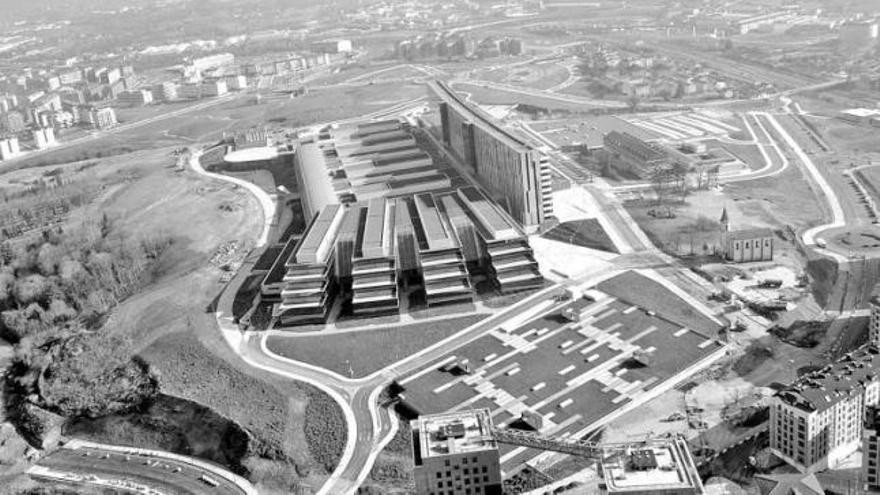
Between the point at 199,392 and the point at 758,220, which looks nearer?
the point at 199,392

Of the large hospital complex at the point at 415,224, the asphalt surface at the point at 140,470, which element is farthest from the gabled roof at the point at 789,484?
the asphalt surface at the point at 140,470

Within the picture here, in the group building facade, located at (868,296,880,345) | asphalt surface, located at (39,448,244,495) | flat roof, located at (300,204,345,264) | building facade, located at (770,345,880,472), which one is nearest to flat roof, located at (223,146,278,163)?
flat roof, located at (300,204,345,264)

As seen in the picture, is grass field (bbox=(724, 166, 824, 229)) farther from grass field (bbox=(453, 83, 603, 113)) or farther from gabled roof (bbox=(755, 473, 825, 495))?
grass field (bbox=(453, 83, 603, 113))

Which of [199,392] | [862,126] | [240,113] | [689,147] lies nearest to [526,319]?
[199,392]

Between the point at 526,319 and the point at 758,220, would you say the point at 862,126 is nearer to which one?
the point at 758,220

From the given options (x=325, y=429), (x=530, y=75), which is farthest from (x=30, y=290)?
(x=530, y=75)

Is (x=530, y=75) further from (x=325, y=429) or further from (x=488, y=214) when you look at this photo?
(x=325, y=429)

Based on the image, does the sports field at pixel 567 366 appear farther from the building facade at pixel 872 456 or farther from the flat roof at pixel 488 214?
the building facade at pixel 872 456
